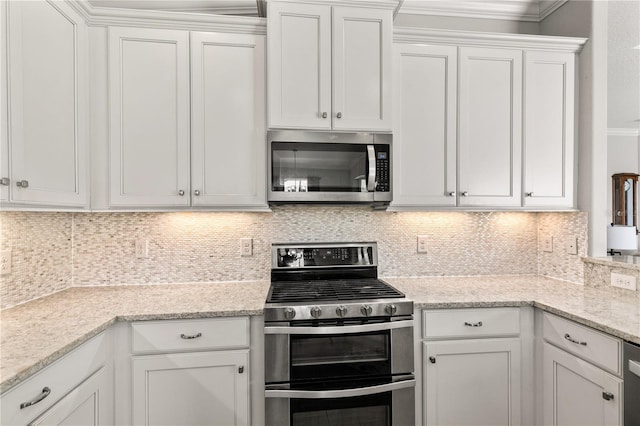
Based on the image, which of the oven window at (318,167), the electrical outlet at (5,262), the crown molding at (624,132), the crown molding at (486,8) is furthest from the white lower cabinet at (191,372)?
the crown molding at (624,132)

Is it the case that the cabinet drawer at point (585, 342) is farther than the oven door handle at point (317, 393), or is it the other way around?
the oven door handle at point (317, 393)

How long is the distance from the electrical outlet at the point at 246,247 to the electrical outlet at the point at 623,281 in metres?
2.18

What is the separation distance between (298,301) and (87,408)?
0.97 meters

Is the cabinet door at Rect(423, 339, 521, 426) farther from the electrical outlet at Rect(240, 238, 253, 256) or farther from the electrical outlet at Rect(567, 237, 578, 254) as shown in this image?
the electrical outlet at Rect(240, 238, 253, 256)

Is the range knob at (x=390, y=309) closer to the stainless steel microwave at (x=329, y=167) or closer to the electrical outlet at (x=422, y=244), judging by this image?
the stainless steel microwave at (x=329, y=167)

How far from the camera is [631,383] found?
4.56ft

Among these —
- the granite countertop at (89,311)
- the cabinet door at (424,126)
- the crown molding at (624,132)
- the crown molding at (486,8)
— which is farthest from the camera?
the crown molding at (624,132)

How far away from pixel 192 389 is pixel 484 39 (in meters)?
2.56

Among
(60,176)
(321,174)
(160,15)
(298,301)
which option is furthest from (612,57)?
(60,176)

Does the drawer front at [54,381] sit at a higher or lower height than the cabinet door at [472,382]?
higher

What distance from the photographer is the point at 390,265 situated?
97.7 inches

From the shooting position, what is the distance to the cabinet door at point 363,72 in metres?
2.03

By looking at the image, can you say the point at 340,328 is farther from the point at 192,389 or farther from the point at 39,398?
the point at 39,398

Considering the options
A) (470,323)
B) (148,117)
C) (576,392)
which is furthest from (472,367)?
(148,117)
